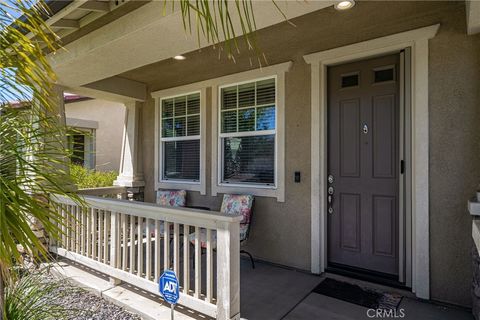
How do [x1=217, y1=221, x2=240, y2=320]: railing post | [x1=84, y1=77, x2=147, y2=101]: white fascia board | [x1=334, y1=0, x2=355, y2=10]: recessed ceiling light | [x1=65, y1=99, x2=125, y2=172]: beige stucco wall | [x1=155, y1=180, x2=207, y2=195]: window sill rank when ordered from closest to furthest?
[x1=217, y1=221, x2=240, y2=320]: railing post → [x1=334, y1=0, x2=355, y2=10]: recessed ceiling light → [x1=155, y1=180, x2=207, y2=195]: window sill → [x1=84, y1=77, x2=147, y2=101]: white fascia board → [x1=65, y1=99, x2=125, y2=172]: beige stucco wall

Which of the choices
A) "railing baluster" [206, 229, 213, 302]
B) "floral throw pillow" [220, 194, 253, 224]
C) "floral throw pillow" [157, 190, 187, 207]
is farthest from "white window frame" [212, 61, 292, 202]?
"railing baluster" [206, 229, 213, 302]

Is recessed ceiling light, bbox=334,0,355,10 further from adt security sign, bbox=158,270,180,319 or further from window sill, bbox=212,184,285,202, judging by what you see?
adt security sign, bbox=158,270,180,319

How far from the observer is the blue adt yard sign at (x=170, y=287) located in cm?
204

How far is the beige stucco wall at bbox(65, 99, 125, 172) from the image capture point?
27.9ft

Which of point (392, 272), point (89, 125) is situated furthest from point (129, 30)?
point (89, 125)

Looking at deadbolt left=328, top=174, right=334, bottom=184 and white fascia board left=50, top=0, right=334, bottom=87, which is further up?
white fascia board left=50, top=0, right=334, bottom=87

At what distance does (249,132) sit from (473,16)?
2516mm

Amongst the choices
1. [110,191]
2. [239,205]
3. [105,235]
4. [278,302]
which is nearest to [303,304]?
[278,302]

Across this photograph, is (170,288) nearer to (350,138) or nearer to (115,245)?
(115,245)

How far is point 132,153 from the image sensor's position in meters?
5.15

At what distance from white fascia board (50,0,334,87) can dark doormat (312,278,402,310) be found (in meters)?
2.55

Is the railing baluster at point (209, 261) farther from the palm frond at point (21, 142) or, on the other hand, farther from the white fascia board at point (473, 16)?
the white fascia board at point (473, 16)

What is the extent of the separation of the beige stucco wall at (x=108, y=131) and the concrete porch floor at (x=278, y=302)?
5.62m

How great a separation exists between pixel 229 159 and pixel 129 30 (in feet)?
7.05
